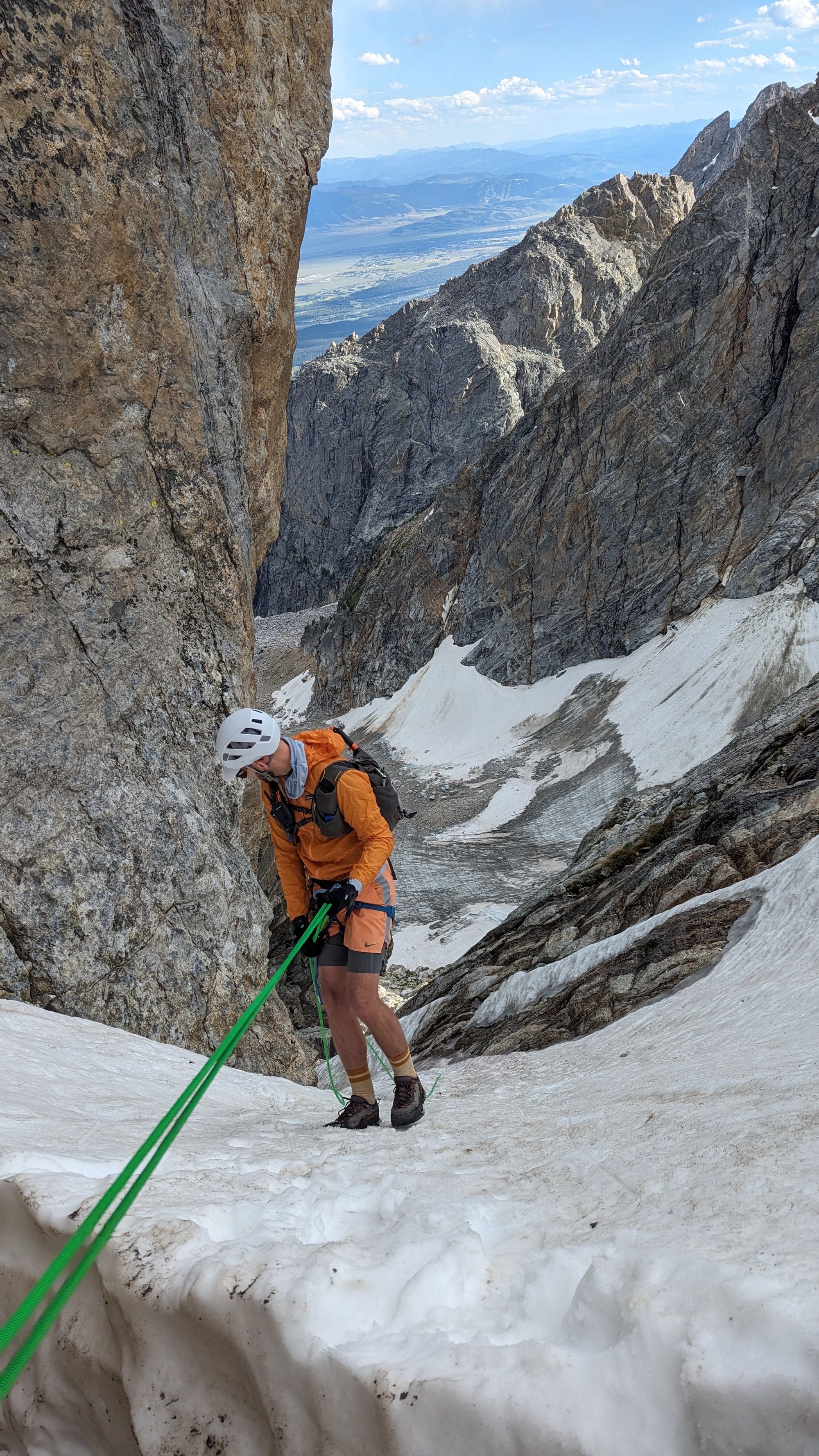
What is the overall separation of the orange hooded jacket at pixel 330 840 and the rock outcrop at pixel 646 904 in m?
4.32

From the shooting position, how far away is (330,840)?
5832mm

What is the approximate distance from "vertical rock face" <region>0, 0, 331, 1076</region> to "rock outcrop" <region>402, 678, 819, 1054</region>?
3.38m

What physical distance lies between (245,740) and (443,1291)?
11.3ft

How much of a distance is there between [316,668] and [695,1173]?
250 ft

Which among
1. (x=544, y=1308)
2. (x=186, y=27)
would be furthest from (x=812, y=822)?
(x=186, y=27)

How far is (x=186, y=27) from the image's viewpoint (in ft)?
39.0

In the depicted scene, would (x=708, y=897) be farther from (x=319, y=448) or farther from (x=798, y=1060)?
(x=319, y=448)

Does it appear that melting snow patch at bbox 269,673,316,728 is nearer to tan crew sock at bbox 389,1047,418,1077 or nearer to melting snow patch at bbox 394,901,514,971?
melting snow patch at bbox 394,901,514,971

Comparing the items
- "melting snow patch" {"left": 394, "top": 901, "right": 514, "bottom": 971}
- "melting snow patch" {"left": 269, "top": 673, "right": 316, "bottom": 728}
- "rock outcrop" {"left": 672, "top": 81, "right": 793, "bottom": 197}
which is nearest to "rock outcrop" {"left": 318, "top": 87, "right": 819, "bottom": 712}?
"melting snow patch" {"left": 394, "top": 901, "right": 514, "bottom": 971}

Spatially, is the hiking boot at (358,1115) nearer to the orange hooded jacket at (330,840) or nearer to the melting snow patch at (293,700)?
the orange hooded jacket at (330,840)

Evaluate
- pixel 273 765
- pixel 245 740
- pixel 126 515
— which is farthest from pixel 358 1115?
pixel 126 515

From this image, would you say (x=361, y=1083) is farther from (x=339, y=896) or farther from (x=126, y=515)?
(x=126, y=515)

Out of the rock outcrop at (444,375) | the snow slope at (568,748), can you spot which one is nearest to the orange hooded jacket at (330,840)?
the snow slope at (568,748)

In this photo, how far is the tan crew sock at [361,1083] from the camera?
5.93 m
